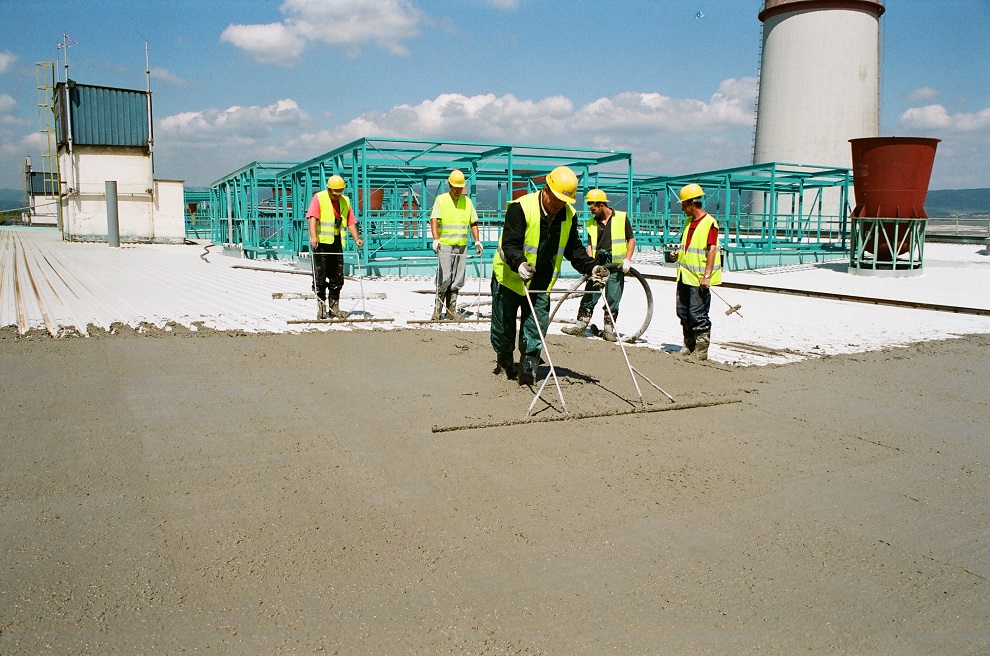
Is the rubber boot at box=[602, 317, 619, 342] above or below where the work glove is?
below

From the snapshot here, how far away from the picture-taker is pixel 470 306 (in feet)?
35.6

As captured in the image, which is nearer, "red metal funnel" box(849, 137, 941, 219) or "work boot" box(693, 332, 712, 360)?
"work boot" box(693, 332, 712, 360)

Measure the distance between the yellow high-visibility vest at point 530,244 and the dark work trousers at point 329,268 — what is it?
3.77m

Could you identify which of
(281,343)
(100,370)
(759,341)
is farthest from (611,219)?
(100,370)

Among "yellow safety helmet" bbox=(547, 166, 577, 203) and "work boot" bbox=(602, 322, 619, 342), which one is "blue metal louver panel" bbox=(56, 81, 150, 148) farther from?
"yellow safety helmet" bbox=(547, 166, 577, 203)

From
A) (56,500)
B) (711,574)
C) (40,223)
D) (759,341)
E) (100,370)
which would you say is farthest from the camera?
(40,223)

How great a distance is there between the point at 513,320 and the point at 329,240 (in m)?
3.94

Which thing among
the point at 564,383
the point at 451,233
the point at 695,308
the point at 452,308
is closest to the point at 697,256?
the point at 695,308

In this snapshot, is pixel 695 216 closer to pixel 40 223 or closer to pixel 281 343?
pixel 281 343

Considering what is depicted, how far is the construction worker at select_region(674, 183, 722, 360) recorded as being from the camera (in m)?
7.08

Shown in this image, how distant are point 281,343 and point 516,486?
4.49 metres

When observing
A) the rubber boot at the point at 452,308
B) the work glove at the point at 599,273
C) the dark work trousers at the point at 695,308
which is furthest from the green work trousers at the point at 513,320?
the rubber boot at the point at 452,308

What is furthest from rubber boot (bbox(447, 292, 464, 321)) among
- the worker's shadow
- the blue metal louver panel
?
the blue metal louver panel

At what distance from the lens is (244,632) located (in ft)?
8.14
